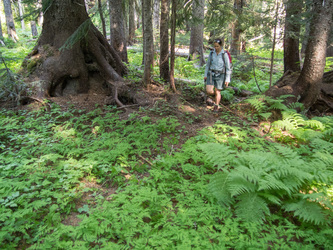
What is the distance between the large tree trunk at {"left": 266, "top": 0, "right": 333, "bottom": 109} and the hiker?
1919mm

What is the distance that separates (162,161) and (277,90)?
5.51 m

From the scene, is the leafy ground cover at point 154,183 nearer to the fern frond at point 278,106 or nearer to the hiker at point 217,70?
the fern frond at point 278,106

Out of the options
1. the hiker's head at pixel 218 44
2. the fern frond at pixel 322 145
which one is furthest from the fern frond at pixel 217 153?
the hiker's head at pixel 218 44

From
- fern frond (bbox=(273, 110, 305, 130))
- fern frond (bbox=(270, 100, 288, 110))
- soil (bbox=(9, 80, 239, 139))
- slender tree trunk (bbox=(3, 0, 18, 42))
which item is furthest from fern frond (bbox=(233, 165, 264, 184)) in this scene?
slender tree trunk (bbox=(3, 0, 18, 42))

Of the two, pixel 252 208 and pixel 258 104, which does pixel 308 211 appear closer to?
pixel 252 208

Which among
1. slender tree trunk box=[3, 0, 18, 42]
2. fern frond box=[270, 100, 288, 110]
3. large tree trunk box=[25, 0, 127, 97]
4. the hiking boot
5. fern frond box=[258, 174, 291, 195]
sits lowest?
fern frond box=[258, 174, 291, 195]

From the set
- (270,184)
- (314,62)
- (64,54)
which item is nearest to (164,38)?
(64,54)

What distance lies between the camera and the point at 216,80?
6918mm

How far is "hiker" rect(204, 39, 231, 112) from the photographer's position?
6589mm

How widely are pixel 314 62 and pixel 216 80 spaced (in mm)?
3058

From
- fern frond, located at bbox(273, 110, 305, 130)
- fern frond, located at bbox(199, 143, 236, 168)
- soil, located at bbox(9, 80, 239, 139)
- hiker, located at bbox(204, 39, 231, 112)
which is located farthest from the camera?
hiker, located at bbox(204, 39, 231, 112)

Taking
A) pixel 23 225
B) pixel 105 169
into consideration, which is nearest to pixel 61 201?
pixel 23 225

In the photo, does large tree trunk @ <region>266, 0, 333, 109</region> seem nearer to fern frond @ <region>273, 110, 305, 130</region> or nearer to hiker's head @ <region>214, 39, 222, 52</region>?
fern frond @ <region>273, 110, 305, 130</region>

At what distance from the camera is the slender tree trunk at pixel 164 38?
282 inches
